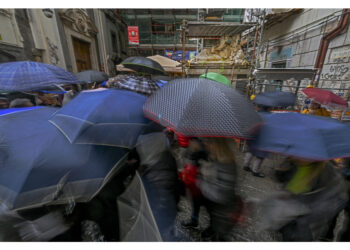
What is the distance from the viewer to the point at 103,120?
4.35 feet

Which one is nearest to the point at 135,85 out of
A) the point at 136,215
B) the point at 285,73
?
the point at 136,215

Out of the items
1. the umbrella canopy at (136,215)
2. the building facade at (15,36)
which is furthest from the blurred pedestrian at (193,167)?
the building facade at (15,36)

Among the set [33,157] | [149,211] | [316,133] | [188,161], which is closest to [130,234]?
[149,211]

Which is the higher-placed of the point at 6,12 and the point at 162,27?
the point at 162,27

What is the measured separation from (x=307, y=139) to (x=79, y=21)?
12.7 meters

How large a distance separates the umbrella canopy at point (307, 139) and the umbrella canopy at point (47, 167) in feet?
4.48

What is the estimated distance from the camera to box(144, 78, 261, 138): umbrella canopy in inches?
45.3

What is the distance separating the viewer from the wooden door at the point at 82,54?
968 cm

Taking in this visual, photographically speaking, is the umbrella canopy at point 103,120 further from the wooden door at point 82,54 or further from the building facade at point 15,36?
the wooden door at point 82,54

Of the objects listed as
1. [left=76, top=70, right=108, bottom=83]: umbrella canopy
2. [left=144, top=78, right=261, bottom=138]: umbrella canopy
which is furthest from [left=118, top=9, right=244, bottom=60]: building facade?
[left=144, top=78, right=261, bottom=138]: umbrella canopy

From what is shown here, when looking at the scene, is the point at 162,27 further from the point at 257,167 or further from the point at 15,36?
the point at 257,167

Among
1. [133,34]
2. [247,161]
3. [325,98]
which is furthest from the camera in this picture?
[133,34]

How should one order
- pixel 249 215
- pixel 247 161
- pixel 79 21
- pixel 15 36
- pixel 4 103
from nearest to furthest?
1. pixel 249 215
2. pixel 4 103
3. pixel 247 161
4. pixel 15 36
5. pixel 79 21

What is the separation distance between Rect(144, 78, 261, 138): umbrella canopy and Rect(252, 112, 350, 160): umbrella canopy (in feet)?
0.59
